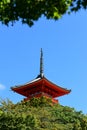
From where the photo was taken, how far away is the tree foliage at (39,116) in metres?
37.6

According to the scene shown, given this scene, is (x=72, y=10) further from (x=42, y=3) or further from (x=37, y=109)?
(x=37, y=109)

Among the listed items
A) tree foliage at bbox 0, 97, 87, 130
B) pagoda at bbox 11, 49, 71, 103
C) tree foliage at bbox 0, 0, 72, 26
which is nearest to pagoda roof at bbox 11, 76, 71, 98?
pagoda at bbox 11, 49, 71, 103

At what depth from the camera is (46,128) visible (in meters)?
41.0

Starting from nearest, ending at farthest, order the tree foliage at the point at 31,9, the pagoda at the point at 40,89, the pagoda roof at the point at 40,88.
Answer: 1. the tree foliage at the point at 31,9
2. the pagoda at the point at 40,89
3. the pagoda roof at the point at 40,88

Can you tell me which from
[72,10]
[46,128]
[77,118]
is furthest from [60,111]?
[72,10]

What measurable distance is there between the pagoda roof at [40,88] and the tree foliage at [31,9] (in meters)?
43.5

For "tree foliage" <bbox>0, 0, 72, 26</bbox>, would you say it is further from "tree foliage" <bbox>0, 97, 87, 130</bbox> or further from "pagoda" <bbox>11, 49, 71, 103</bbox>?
"pagoda" <bbox>11, 49, 71, 103</bbox>

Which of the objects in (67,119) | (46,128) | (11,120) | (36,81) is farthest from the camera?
(36,81)

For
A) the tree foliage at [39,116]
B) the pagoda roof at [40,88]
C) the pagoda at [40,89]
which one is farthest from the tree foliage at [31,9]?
the pagoda roof at [40,88]

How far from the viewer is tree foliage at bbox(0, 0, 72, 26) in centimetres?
1007

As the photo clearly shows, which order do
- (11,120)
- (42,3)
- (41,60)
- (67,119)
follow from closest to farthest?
(42,3) → (11,120) → (67,119) → (41,60)

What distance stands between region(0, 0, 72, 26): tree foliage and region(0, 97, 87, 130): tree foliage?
87.8 ft

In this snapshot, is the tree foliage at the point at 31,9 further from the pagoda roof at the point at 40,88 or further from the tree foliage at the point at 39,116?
the pagoda roof at the point at 40,88

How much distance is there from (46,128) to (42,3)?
31750mm
